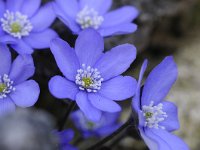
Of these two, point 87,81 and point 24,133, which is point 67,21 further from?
point 24,133

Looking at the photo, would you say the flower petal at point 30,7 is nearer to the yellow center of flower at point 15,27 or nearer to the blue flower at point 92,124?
the yellow center of flower at point 15,27

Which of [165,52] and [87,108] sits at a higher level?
[87,108]

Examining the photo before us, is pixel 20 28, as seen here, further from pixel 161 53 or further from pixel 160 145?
pixel 161 53

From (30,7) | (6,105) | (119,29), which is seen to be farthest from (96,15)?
(6,105)

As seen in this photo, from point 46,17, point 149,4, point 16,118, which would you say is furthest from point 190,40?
point 16,118

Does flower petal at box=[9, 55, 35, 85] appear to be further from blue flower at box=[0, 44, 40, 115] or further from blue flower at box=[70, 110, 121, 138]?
blue flower at box=[70, 110, 121, 138]

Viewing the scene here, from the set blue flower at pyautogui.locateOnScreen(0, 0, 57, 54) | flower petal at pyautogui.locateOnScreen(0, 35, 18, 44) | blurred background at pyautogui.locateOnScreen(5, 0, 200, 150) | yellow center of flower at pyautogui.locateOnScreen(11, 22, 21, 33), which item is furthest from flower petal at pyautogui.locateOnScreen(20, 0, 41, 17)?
blurred background at pyautogui.locateOnScreen(5, 0, 200, 150)
